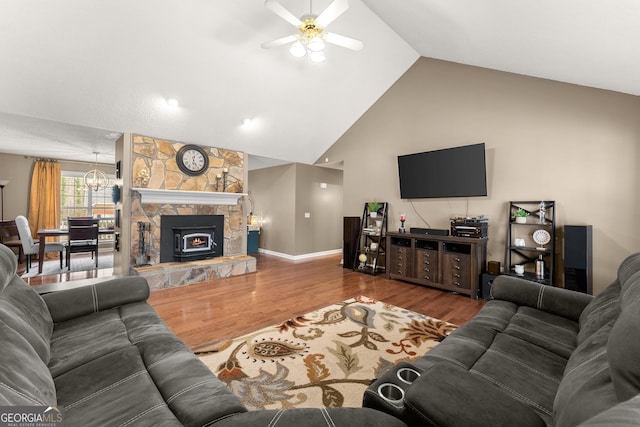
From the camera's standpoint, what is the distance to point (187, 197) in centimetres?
477

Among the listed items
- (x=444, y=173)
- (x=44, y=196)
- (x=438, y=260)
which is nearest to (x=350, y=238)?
(x=438, y=260)

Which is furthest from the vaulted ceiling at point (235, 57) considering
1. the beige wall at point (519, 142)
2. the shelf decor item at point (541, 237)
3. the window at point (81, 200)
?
the window at point (81, 200)

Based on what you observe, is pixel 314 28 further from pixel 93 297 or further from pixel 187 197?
pixel 187 197

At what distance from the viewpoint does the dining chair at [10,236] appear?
5.25 m

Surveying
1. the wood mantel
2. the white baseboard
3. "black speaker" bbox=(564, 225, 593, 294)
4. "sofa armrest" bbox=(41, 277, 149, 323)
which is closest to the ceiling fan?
"sofa armrest" bbox=(41, 277, 149, 323)

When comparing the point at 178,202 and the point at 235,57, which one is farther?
the point at 178,202

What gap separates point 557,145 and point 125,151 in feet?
20.1

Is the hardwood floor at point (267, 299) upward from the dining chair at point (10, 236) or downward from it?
downward

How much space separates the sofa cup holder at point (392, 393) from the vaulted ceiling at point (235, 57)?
2.70 metres

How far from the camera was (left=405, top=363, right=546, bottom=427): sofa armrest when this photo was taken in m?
0.74

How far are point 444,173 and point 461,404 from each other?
13.4 feet

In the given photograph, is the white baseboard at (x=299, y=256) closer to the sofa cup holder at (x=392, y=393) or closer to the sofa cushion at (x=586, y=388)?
the sofa cup holder at (x=392, y=393)

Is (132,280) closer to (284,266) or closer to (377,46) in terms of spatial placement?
(284,266)

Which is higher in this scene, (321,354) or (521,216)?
(521,216)
